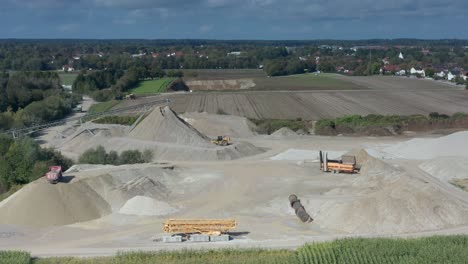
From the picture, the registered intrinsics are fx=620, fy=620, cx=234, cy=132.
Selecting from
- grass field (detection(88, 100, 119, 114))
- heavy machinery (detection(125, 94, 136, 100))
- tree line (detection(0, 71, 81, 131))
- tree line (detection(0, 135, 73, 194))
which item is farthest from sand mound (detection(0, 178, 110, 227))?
heavy machinery (detection(125, 94, 136, 100))

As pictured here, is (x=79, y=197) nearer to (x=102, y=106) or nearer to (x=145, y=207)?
(x=145, y=207)

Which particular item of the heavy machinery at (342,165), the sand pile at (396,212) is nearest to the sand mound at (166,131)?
the heavy machinery at (342,165)

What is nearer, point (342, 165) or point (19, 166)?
point (19, 166)

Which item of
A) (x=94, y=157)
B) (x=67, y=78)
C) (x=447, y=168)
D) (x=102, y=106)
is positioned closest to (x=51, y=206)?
(x=94, y=157)

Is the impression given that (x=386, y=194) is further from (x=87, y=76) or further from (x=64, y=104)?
(x=87, y=76)

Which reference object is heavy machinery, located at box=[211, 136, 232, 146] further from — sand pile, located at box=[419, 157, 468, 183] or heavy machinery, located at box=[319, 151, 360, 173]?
sand pile, located at box=[419, 157, 468, 183]

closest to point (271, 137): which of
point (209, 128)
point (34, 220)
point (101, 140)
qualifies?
point (209, 128)
